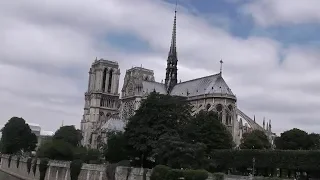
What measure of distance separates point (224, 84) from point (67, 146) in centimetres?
3380

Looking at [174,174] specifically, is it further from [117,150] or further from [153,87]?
[153,87]

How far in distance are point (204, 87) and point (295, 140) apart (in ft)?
85.0

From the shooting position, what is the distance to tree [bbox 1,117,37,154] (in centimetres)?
9312

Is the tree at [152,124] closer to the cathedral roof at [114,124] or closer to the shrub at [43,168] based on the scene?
the shrub at [43,168]

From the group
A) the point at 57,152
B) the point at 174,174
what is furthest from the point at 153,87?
the point at 174,174

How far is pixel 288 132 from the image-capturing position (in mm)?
76438

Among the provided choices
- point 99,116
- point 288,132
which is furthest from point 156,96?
point 99,116

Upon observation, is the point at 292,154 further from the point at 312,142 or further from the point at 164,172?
the point at 312,142

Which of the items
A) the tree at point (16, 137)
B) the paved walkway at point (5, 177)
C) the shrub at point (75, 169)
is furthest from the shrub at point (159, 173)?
the tree at point (16, 137)

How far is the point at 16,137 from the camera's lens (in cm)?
9350

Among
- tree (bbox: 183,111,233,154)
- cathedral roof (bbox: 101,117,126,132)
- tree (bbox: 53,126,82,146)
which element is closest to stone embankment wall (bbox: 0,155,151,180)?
tree (bbox: 183,111,233,154)

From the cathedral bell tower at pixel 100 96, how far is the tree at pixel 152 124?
65682 millimetres

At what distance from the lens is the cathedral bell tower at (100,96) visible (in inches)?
4956

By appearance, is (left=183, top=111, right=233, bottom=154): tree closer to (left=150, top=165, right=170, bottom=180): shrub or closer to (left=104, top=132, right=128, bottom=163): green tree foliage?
(left=104, top=132, right=128, bottom=163): green tree foliage
